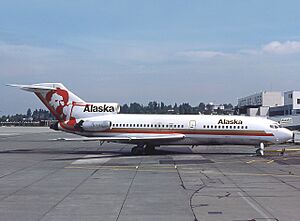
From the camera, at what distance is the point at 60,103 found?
3725cm

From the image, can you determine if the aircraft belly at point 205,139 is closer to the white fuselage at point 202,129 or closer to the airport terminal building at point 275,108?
the white fuselage at point 202,129

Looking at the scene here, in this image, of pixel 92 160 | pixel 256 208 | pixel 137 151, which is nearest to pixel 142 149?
pixel 137 151

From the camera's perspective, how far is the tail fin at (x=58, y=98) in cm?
3712

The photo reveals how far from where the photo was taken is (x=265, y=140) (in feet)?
117

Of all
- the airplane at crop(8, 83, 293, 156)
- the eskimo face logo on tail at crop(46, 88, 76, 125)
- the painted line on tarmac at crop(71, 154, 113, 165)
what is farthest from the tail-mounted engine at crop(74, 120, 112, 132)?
the painted line on tarmac at crop(71, 154, 113, 165)

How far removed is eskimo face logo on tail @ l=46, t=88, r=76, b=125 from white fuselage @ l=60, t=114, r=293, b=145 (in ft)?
5.94

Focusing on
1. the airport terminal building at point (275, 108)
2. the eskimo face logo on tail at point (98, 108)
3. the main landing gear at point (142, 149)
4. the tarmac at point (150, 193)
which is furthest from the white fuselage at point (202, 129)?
the airport terminal building at point (275, 108)

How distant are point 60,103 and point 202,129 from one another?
1141 centimetres

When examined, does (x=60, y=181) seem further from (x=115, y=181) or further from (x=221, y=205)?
(x=221, y=205)

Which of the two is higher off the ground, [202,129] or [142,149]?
[202,129]

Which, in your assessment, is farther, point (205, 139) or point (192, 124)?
point (192, 124)

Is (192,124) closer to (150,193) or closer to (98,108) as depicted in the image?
(98,108)

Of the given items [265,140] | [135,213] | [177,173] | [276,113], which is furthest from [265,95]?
[135,213]

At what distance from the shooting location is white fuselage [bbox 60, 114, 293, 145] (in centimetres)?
3581
